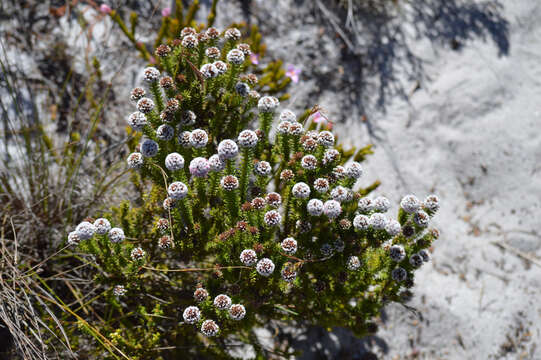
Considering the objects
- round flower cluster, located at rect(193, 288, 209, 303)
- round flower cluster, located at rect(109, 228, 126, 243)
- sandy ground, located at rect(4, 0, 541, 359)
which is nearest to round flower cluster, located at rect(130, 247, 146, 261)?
round flower cluster, located at rect(109, 228, 126, 243)

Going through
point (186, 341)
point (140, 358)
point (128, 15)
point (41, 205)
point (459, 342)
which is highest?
point (128, 15)

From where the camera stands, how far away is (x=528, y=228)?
3.97 meters

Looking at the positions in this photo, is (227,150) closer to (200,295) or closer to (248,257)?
(248,257)

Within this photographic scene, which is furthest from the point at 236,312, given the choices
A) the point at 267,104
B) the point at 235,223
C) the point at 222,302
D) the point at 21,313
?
the point at 21,313

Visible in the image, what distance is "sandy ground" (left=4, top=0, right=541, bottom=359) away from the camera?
11.9ft

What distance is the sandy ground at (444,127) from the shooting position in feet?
11.9

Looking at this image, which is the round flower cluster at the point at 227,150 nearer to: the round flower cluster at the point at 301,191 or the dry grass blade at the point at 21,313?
the round flower cluster at the point at 301,191

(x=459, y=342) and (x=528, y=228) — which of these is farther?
(x=528, y=228)

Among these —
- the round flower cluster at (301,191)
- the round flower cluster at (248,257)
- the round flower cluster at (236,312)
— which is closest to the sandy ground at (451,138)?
the round flower cluster at (236,312)

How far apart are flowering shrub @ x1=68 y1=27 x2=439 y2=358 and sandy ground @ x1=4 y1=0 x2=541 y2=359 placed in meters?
1.21

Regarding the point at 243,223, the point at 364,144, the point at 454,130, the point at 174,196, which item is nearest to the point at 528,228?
the point at 454,130

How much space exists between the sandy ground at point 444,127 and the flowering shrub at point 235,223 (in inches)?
47.5

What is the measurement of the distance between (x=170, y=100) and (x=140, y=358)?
1.65 m

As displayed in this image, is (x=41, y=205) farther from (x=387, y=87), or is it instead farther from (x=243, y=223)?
(x=387, y=87)
